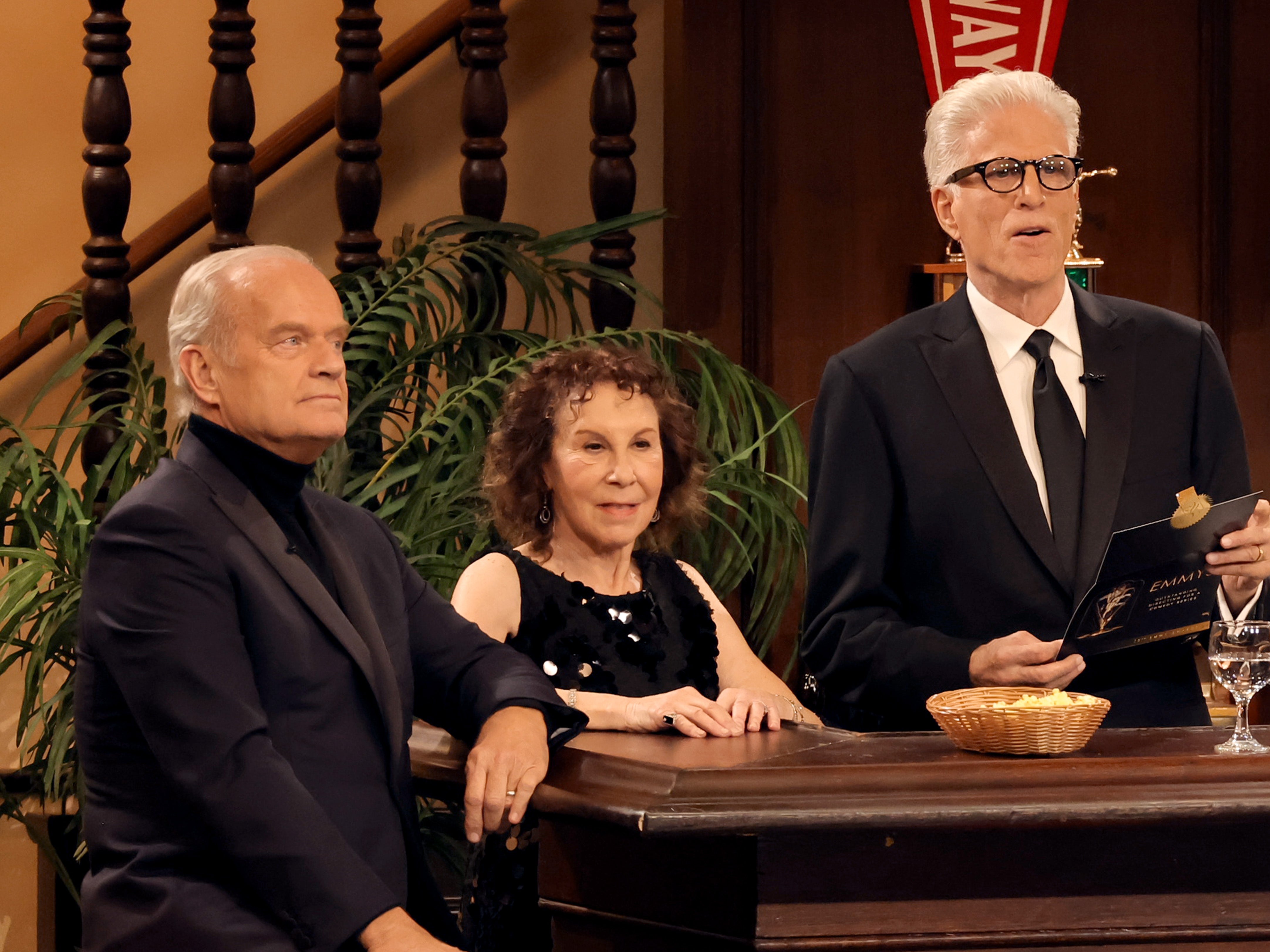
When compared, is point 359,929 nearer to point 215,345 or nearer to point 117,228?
point 215,345

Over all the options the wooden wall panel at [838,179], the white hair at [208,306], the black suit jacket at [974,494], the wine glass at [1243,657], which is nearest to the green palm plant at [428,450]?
the wooden wall panel at [838,179]

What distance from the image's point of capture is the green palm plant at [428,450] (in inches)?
122

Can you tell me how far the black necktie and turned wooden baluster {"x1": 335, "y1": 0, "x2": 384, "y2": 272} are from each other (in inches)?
78.3

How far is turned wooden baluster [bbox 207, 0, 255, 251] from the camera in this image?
3746 mm

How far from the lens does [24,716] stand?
9.98ft

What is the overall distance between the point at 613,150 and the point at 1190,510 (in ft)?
7.57

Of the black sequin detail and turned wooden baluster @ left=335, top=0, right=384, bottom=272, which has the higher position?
turned wooden baluster @ left=335, top=0, right=384, bottom=272

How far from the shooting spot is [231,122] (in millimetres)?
3781

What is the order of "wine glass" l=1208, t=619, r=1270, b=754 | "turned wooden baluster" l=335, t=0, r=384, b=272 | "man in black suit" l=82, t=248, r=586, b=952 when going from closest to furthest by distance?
"man in black suit" l=82, t=248, r=586, b=952 → "wine glass" l=1208, t=619, r=1270, b=754 → "turned wooden baluster" l=335, t=0, r=384, b=272

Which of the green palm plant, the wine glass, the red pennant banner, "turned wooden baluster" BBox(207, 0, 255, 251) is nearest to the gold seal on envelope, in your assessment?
the wine glass

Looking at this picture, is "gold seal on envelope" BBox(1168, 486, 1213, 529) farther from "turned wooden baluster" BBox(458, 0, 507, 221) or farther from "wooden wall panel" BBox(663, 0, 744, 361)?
"turned wooden baluster" BBox(458, 0, 507, 221)

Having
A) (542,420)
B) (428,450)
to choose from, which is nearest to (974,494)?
(542,420)

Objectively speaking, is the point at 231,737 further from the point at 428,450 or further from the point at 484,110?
the point at 484,110

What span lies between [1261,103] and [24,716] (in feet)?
10.8
